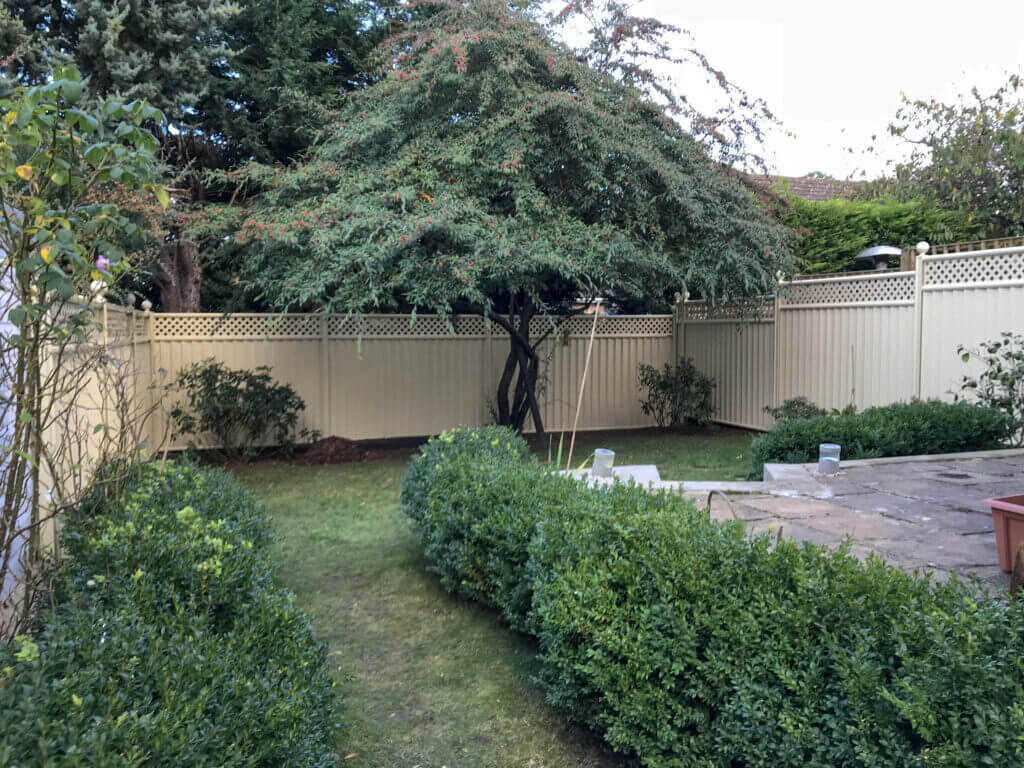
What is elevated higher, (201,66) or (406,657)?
(201,66)

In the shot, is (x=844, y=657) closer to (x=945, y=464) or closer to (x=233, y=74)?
(x=945, y=464)

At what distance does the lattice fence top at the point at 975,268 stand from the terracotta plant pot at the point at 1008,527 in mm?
4551

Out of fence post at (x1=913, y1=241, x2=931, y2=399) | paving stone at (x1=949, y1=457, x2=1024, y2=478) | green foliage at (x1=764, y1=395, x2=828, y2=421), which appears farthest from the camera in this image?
green foliage at (x1=764, y1=395, x2=828, y2=421)

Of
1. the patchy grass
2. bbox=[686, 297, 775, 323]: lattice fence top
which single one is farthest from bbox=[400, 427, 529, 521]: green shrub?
bbox=[686, 297, 775, 323]: lattice fence top

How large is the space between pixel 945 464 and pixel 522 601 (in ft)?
15.2

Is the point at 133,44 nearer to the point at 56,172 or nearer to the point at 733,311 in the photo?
the point at 56,172

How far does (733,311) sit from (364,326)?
543 centimetres

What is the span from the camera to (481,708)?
10.2 ft

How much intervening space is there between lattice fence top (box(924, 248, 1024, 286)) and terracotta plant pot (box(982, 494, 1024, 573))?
14.9ft

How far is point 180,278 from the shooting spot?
10.8m

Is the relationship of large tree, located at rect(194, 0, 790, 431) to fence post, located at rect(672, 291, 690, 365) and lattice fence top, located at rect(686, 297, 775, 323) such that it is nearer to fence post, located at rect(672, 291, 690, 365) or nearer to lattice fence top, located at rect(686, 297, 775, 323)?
lattice fence top, located at rect(686, 297, 775, 323)

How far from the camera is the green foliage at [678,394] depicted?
11398 mm

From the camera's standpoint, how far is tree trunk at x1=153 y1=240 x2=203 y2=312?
34.5 feet

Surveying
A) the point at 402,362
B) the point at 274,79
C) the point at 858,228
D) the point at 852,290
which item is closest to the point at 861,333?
the point at 852,290
